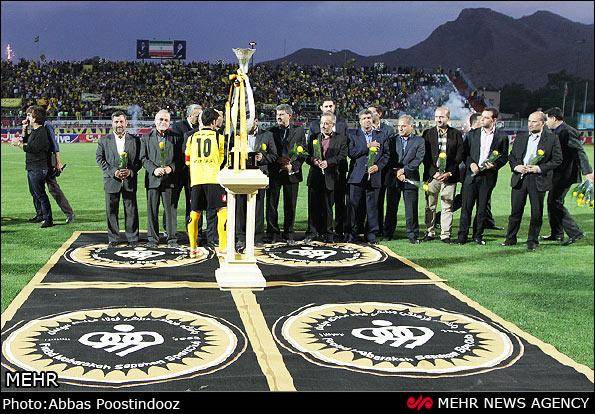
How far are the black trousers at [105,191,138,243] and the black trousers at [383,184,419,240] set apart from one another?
3408 millimetres

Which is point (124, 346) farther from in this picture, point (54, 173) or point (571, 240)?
point (571, 240)

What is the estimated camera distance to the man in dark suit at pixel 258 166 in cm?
843

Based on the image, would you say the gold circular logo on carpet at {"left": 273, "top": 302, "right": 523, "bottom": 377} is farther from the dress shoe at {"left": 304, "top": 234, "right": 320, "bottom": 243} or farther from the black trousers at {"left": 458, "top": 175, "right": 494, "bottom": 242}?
the black trousers at {"left": 458, "top": 175, "right": 494, "bottom": 242}

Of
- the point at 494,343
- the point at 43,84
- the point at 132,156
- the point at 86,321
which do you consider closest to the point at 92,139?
the point at 43,84

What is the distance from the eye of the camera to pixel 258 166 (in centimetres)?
847

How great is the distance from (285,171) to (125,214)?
2131mm

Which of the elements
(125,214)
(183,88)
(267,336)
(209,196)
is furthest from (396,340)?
(183,88)

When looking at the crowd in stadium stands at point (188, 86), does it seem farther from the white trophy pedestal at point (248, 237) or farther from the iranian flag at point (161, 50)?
the white trophy pedestal at point (248, 237)

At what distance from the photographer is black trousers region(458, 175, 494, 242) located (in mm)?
8656

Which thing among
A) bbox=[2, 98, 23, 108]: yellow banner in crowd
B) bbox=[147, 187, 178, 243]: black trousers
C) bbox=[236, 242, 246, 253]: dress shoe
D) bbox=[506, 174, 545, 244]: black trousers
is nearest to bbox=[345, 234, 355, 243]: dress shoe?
bbox=[236, 242, 246, 253]: dress shoe

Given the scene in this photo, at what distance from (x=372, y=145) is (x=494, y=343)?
4.24 metres

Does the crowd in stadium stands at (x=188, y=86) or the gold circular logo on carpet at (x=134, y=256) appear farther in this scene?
the crowd in stadium stands at (x=188, y=86)

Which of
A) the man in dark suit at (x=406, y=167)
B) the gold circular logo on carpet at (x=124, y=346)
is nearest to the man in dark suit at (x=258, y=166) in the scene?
the man in dark suit at (x=406, y=167)

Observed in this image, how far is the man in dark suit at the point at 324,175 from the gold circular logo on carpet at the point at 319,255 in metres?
0.25
